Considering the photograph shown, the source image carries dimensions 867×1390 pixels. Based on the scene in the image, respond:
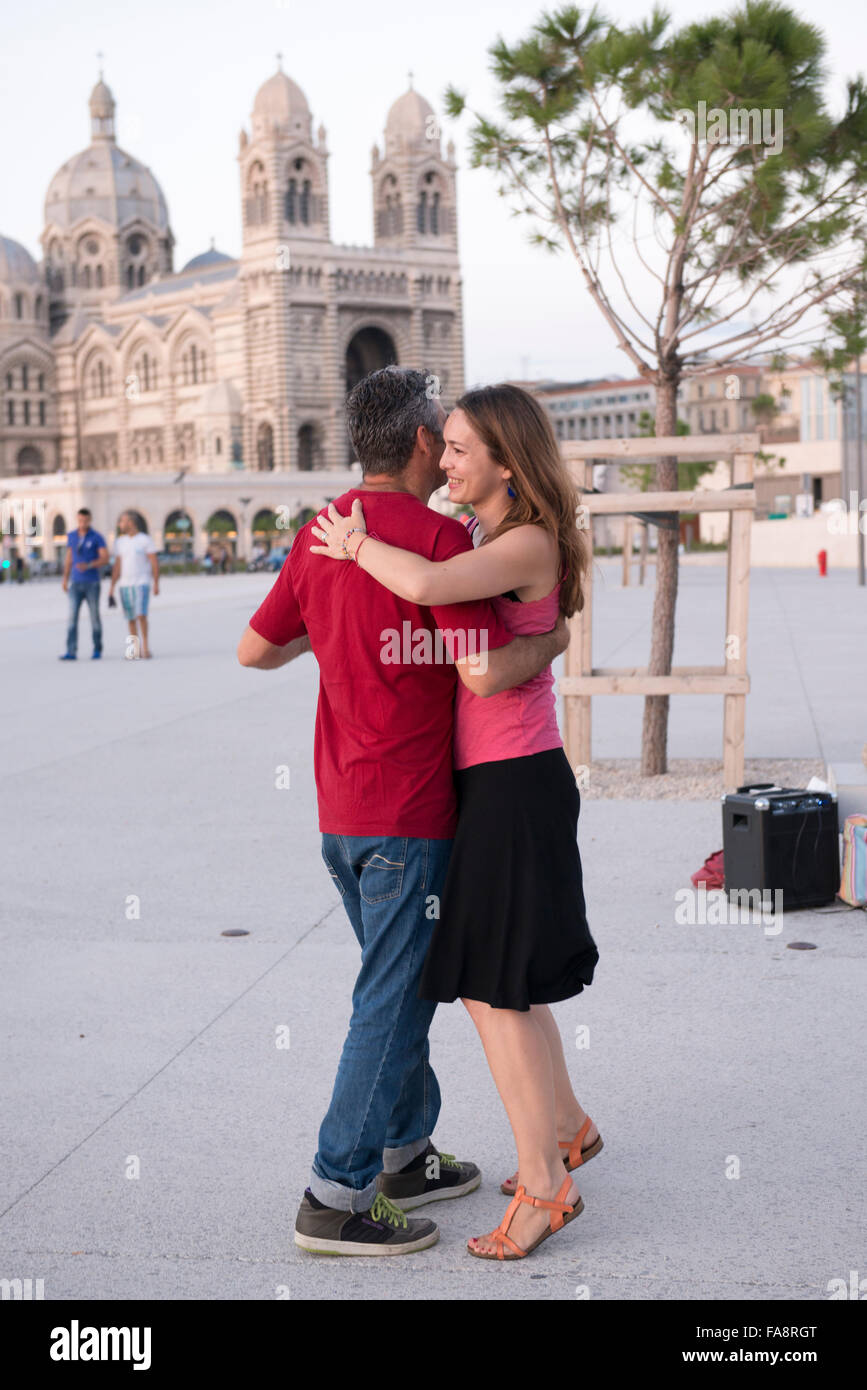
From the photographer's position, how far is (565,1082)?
11.9 feet

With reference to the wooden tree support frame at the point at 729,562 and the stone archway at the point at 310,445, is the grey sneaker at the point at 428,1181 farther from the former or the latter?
the stone archway at the point at 310,445

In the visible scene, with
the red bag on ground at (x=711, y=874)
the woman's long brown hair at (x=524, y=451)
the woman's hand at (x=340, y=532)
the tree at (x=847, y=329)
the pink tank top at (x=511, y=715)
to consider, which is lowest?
the red bag on ground at (x=711, y=874)

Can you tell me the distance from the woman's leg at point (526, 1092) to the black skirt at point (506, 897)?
0.07 m

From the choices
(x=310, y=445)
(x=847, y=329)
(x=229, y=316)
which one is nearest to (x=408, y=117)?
(x=229, y=316)

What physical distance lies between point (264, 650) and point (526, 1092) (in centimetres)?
108

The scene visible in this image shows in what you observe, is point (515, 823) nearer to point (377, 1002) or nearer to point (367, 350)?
point (377, 1002)

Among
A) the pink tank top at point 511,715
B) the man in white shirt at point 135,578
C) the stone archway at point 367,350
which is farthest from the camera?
the stone archway at point 367,350

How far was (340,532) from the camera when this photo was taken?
3.19 meters

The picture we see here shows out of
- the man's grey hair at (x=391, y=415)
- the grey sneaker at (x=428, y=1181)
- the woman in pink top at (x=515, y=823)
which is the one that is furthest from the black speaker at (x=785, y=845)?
the man's grey hair at (x=391, y=415)

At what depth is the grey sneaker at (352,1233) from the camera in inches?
131

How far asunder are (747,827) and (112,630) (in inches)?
718

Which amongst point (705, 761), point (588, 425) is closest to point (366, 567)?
point (705, 761)

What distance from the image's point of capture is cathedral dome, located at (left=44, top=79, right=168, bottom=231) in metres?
122
